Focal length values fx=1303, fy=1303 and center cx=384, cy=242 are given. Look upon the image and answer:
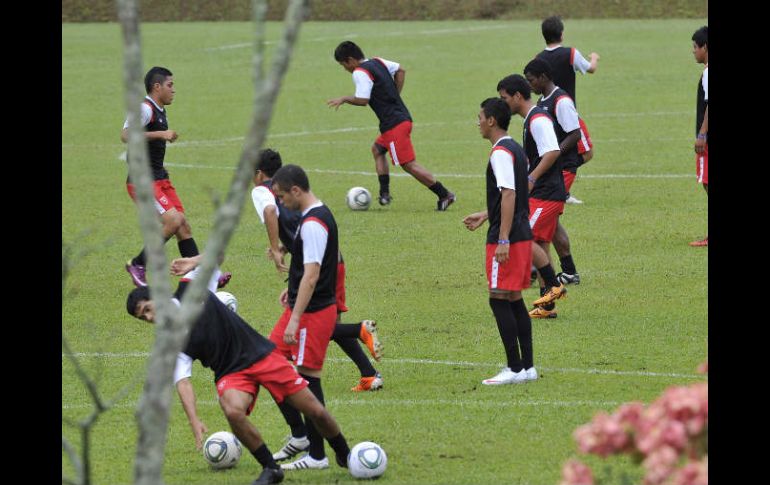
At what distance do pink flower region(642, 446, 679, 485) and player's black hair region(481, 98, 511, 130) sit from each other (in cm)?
540

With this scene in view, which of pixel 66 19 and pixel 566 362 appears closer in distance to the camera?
pixel 566 362

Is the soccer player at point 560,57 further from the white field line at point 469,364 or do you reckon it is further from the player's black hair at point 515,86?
the white field line at point 469,364

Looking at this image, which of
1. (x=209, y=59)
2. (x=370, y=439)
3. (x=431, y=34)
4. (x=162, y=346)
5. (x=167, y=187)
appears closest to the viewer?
(x=162, y=346)

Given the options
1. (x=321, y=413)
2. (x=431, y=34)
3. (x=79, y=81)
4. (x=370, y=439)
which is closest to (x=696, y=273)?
(x=370, y=439)

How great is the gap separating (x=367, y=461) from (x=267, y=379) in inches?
30.9

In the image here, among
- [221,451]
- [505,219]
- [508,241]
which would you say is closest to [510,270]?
[508,241]

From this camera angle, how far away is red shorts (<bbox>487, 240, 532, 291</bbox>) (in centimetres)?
998

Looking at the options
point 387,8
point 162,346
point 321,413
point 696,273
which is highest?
point 162,346

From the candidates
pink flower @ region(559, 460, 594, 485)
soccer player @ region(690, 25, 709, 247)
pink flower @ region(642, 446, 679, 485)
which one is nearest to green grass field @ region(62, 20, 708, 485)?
soccer player @ region(690, 25, 709, 247)

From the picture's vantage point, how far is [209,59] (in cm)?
3859

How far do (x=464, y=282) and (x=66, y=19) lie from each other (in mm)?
39906

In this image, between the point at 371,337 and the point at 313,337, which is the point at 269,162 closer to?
the point at 371,337

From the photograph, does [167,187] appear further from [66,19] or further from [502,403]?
[66,19]

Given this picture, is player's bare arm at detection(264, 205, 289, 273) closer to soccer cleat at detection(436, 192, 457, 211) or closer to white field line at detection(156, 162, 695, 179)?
soccer cleat at detection(436, 192, 457, 211)
